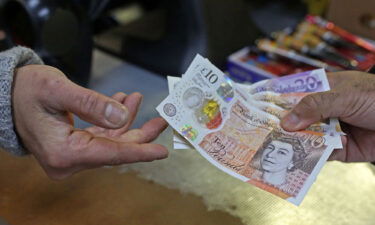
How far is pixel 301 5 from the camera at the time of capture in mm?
1259

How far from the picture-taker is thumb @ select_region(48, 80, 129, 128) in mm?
517

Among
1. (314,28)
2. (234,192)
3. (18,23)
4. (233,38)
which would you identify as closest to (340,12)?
(314,28)

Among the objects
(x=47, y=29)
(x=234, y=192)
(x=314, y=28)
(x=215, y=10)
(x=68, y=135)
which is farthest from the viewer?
(x=314, y=28)

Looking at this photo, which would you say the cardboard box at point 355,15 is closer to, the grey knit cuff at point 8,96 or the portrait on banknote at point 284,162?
the portrait on banknote at point 284,162

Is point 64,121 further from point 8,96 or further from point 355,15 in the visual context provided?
point 355,15

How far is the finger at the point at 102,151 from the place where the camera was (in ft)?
1.77

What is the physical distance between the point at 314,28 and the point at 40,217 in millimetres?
865

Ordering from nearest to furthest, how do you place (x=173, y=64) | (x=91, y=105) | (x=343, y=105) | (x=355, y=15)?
(x=91, y=105) → (x=343, y=105) → (x=173, y=64) → (x=355, y=15)

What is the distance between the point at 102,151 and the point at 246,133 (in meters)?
0.23

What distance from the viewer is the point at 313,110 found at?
609 mm

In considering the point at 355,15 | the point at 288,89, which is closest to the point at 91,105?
the point at 288,89

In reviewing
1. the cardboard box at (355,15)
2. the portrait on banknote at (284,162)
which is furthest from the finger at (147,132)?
the cardboard box at (355,15)

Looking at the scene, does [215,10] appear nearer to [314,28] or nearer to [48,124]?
[314,28]

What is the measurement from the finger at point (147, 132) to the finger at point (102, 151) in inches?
2.7
